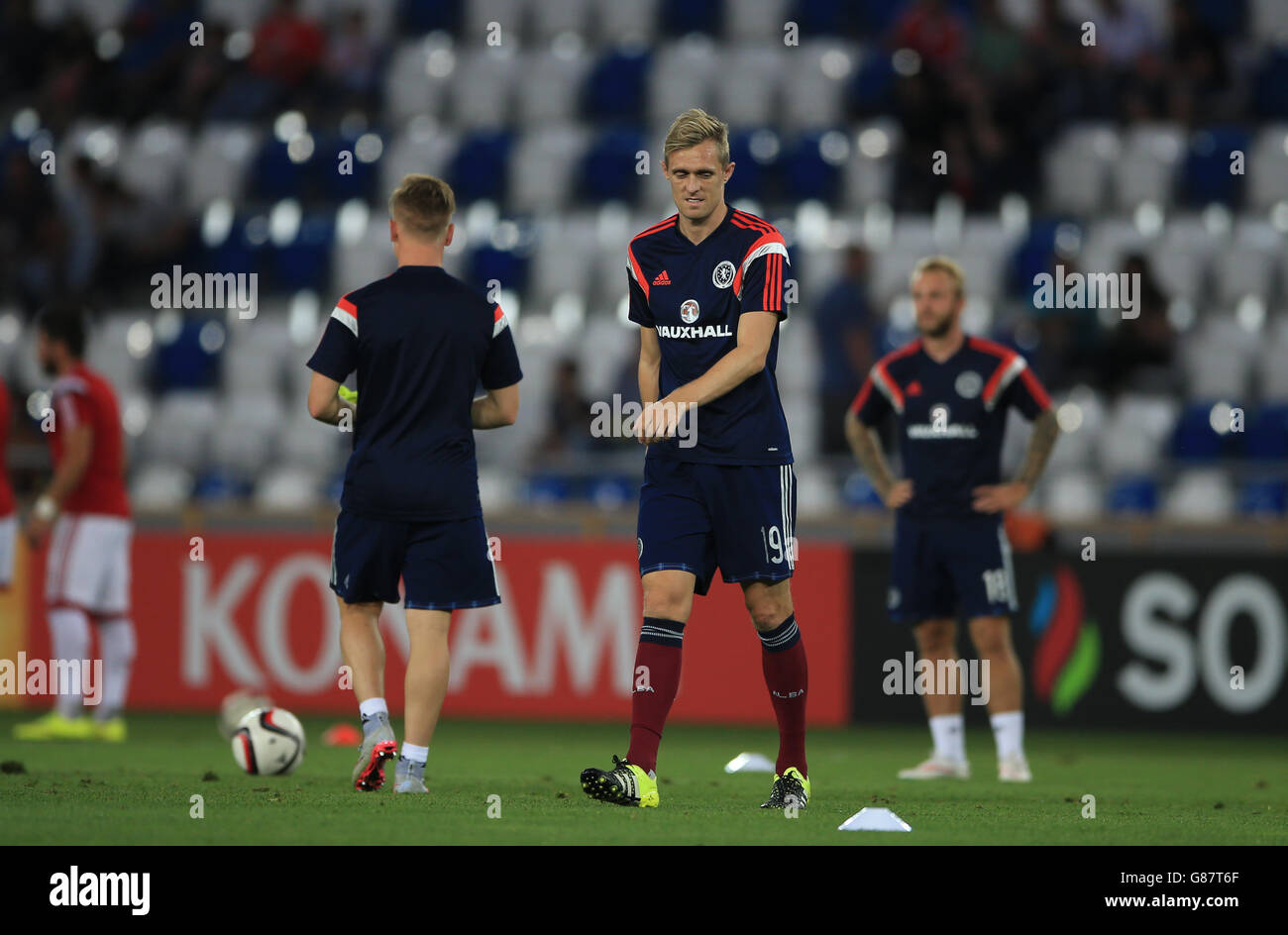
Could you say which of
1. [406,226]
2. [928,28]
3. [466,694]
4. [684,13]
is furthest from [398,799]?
[684,13]

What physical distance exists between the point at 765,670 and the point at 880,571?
5862 mm

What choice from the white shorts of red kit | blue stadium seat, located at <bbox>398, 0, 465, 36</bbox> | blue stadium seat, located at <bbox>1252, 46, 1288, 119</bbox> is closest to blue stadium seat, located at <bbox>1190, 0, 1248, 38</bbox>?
blue stadium seat, located at <bbox>1252, 46, 1288, 119</bbox>

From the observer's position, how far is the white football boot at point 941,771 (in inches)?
354

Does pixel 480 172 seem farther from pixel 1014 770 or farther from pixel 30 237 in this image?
pixel 1014 770

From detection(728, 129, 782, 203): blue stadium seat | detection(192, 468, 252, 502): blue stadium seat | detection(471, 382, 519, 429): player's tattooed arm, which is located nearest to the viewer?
detection(471, 382, 519, 429): player's tattooed arm

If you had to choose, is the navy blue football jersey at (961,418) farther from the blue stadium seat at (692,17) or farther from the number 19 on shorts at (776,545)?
the blue stadium seat at (692,17)

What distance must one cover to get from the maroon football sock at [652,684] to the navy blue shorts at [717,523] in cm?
23

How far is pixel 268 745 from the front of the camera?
777 centimetres

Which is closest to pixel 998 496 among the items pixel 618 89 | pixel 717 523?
pixel 717 523

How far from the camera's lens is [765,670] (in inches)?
274

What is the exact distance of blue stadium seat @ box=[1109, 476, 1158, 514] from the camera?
1360cm

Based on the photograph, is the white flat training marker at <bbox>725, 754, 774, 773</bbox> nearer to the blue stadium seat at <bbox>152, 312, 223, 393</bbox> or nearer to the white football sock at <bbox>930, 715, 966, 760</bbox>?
the white football sock at <bbox>930, 715, 966, 760</bbox>

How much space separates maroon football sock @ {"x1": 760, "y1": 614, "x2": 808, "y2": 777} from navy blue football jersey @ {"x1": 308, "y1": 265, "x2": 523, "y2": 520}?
1.25 m

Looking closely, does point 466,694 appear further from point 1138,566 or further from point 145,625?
point 1138,566
